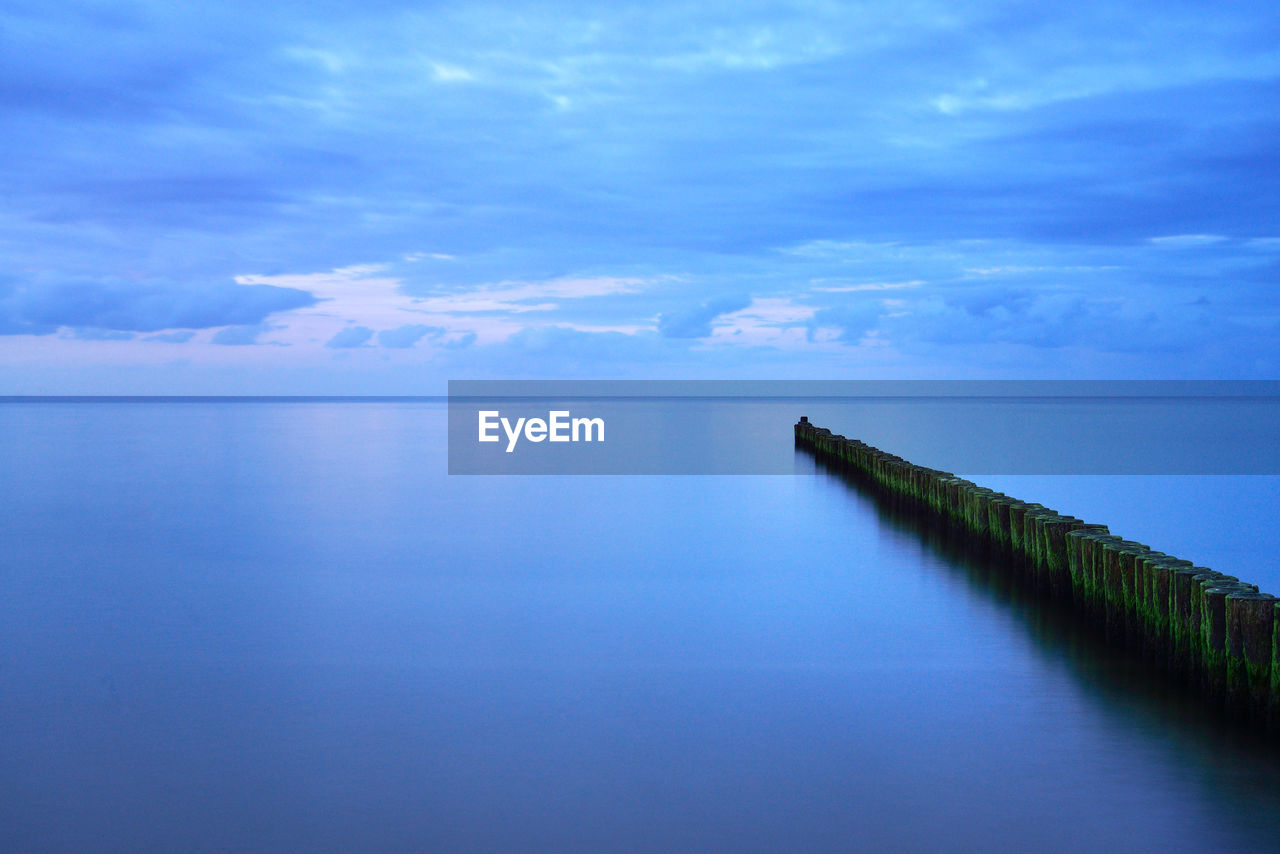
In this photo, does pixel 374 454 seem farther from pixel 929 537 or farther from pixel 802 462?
pixel 929 537

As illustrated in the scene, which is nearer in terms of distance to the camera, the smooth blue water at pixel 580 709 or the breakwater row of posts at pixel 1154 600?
the smooth blue water at pixel 580 709

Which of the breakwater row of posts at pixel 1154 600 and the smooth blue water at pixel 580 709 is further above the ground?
the breakwater row of posts at pixel 1154 600

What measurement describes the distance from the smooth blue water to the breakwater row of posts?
0.79 feet

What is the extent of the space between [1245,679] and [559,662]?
12.1ft

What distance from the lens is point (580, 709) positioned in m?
5.77

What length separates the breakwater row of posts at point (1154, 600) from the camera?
17.5 ft

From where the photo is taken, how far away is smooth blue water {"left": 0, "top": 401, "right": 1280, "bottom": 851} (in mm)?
4266

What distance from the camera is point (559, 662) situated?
22.1 feet

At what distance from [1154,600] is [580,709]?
3440mm

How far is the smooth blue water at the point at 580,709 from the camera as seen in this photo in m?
4.27

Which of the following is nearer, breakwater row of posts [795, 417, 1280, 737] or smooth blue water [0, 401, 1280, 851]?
smooth blue water [0, 401, 1280, 851]

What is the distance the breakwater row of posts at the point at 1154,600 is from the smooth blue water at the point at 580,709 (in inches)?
9.5

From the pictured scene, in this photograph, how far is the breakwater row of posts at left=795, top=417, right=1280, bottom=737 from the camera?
17.5 ft

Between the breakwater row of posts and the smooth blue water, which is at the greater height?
the breakwater row of posts
